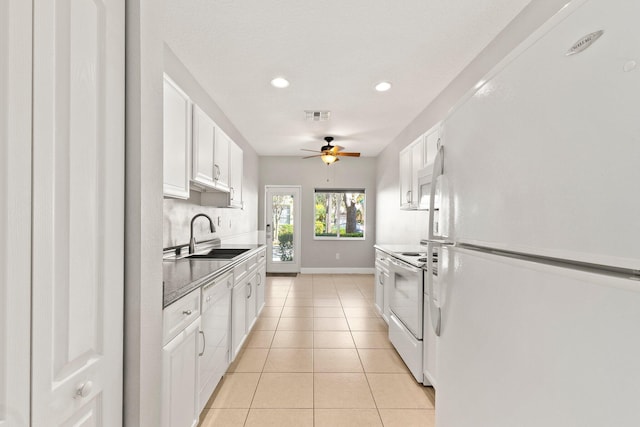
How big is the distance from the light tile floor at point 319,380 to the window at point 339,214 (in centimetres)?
303

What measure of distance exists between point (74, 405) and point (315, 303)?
3.91 metres

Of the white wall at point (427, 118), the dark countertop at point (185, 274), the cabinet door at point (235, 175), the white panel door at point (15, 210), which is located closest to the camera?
the white panel door at point (15, 210)

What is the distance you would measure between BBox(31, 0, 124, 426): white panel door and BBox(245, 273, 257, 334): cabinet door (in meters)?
2.07

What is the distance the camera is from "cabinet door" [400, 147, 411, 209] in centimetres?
354

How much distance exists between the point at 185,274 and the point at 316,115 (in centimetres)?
282

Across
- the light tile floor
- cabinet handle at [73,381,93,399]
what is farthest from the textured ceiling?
the light tile floor

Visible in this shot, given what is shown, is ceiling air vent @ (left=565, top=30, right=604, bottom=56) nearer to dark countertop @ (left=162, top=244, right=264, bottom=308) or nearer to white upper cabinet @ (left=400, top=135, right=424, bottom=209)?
dark countertop @ (left=162, top=244, right=264, bottom=308)

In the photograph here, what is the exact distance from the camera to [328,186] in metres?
6.83

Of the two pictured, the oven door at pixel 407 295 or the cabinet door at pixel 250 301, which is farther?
the cabinet door at pixel 250 301

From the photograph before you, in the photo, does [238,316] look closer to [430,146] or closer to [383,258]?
[383,258]

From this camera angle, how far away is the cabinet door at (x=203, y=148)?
2.24 meters

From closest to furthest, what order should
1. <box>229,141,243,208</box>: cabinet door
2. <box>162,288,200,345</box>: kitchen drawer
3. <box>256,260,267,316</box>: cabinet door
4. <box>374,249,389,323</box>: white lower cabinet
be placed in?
<box>162,288,200,345</box>: kitchen drawer, <box>229,141,243,208</box>: cabinet door, <box>374,249,389,323</box>: white lower cabinet, <box>256,260,267,316</box>: cabinet door

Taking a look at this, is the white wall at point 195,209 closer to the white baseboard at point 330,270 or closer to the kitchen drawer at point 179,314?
the kitchen drawer at point 179,314

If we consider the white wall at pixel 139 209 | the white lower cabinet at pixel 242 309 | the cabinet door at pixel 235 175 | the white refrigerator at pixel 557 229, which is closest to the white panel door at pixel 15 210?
the white wall at pixel 139 209
